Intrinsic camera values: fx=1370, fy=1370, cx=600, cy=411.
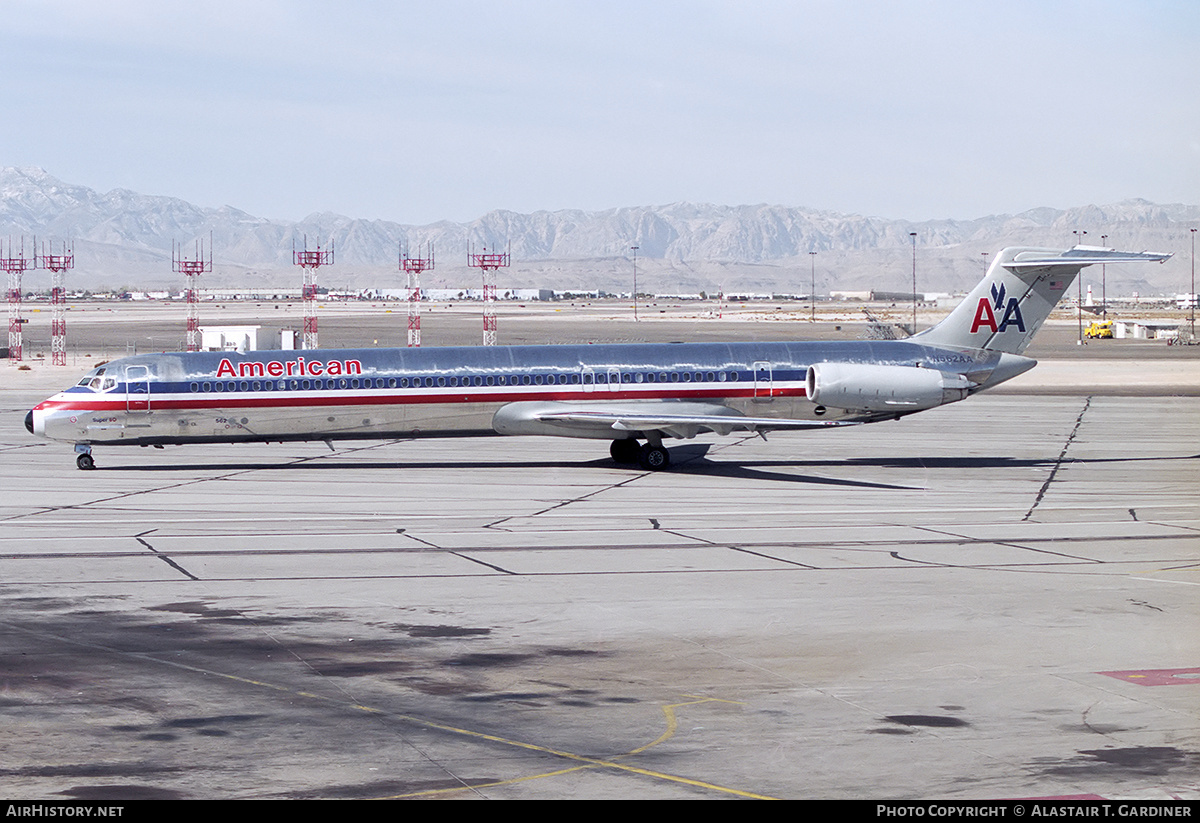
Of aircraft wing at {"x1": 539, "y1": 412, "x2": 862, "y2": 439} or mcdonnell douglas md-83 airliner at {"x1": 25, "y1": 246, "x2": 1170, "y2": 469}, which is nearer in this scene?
aircraft wing at {"x1": 539, "y1": 412, "x2": 862, "y2": 439}

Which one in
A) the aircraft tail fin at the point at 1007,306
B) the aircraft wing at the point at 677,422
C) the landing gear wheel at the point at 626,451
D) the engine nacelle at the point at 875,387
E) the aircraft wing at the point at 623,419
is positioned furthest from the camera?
the aircraft tail fin at the point at 1007,306

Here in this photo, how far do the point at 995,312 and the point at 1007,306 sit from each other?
1.30 feet

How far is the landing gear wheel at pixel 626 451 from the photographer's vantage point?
121ft

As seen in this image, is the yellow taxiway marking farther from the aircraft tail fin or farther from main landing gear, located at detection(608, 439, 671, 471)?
the aircraft tail fin

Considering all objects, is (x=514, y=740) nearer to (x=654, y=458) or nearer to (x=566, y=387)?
(x=654, y=458)

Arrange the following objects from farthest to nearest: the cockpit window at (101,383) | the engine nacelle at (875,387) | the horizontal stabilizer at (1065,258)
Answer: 1. the horizontal stabilizer at (1065,258)
2. the engine nacelle at (875,387)
3. the cockpit window at (101,383)

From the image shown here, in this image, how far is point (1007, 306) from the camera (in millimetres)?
38125

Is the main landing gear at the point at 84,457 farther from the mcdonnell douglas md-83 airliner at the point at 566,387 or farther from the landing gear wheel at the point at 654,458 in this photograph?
the landing gear wheel at the point at 654,458

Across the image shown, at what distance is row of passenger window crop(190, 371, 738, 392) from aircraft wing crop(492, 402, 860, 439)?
66 centimetres

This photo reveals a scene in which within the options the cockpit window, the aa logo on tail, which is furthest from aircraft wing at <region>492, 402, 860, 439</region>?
the cockpit window

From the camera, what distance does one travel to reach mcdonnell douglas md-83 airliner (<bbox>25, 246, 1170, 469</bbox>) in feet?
116

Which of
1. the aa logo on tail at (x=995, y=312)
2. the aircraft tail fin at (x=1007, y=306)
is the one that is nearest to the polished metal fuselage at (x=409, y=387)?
the aircraft tail fin at (x=1007, y=306)

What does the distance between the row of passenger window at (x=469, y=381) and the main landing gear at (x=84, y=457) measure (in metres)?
3.49
